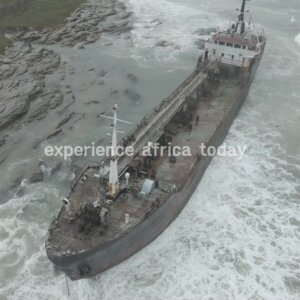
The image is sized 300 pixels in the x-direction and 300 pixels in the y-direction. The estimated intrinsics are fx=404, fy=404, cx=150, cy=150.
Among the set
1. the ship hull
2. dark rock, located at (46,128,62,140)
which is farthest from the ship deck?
dark rock, located at (46,128,62,140)

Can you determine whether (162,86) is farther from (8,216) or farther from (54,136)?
(8,216)

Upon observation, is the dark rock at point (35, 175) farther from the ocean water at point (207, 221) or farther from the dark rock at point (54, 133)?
the dark rock at point (54, 133)

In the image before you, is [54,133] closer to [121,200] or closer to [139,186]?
[139,186]

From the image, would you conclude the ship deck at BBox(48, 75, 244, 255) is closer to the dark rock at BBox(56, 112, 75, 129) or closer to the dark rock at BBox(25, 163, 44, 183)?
the dark rock at BBox(25, 163, 44, 183)

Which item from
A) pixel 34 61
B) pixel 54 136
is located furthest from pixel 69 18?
pixel 54 136

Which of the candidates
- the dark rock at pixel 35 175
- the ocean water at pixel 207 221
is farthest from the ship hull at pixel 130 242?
the dark rock at pixel 35 175
